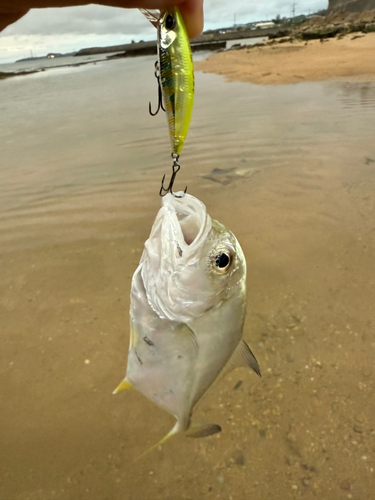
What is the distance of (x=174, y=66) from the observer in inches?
44.3

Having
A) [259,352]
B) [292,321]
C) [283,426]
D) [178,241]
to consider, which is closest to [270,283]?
[292,321]

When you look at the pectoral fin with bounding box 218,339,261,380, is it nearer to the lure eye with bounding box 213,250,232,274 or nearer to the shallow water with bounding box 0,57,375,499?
the lure eye with bounding box 213,250,232,274

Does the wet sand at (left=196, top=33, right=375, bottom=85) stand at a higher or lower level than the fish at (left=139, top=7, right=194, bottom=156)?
higher

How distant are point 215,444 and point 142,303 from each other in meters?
1.21

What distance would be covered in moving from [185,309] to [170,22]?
3.71 feet

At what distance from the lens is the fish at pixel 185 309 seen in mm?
1593

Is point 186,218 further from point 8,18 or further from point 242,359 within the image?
point 8,18

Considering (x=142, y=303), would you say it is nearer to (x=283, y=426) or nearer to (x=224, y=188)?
(x=283, y=426)

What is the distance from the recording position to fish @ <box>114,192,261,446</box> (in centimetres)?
159

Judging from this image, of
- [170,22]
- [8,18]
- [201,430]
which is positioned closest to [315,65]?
[8,18]

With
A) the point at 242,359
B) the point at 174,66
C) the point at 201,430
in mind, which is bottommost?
the point at 201,430

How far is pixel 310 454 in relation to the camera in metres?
2.16

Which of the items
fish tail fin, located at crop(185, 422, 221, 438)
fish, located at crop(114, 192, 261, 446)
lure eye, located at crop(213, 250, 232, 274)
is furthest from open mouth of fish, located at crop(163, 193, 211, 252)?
fish tail fin, located at crop(185, 422, 221, 438)

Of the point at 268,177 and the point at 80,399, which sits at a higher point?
the point at 268,177
